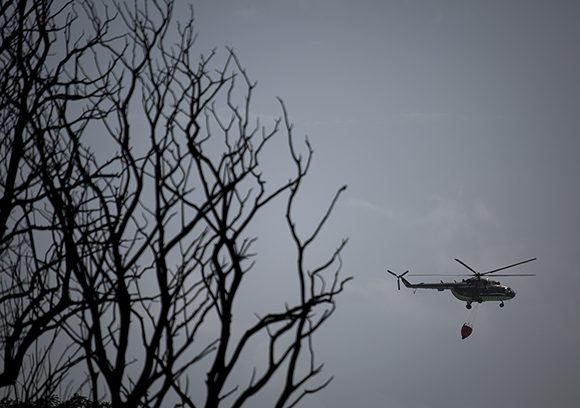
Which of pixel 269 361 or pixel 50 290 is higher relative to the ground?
pixel 50 290

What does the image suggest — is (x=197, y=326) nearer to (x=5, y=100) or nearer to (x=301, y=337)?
(x=301, y=337)

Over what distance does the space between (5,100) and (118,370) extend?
2.57 metres

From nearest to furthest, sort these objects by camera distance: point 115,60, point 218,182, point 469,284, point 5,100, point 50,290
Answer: point 218,182
point 50,290
point 5,100
point 115,60
point 469,284

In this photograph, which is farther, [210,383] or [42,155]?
[42,155]

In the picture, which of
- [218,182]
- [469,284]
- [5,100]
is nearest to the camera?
[218,182]

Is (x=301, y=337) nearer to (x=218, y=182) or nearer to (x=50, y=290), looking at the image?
(x=218, y=182)

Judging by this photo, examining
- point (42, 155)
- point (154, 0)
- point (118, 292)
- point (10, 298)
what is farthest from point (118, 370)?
point (154, 0)

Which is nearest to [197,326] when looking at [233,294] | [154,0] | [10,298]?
[233,294]

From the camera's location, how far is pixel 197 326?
282cm

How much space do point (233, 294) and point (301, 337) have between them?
37cm

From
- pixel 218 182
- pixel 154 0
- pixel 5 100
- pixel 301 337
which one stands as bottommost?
pixel 301 337

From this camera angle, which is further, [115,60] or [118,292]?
[115,60]

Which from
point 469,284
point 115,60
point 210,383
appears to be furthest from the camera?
point 469,284

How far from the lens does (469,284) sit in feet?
133
